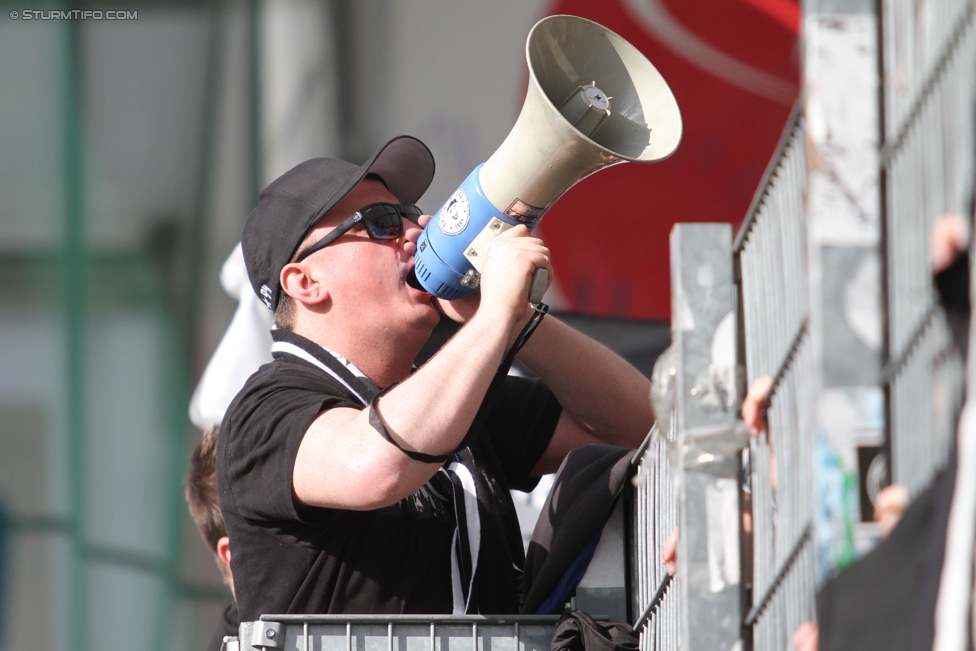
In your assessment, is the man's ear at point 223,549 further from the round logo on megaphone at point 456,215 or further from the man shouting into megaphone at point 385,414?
the round logo on megaphone at point 456,215

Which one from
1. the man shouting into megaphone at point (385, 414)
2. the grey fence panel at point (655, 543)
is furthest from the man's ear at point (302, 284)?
the grey fence panel at point (655, 543)

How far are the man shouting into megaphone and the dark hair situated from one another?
71cm

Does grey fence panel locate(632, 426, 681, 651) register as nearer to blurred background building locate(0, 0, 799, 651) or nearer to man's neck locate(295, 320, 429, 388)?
man's neck locate(295, 320, 429, 388)

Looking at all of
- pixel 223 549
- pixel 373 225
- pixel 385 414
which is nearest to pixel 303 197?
pixel 373 225

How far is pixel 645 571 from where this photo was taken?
212cm

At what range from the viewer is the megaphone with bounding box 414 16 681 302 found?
2467 millimetres

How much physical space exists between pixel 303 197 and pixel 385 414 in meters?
0.89

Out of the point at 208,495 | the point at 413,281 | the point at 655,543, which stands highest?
the point at 413,281

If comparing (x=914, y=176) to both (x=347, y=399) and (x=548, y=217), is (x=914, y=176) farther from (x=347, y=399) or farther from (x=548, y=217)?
(x=548, y=217)

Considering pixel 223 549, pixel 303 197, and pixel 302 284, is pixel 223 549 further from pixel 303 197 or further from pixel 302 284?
pixel 303 197

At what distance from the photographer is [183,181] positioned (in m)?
5.23

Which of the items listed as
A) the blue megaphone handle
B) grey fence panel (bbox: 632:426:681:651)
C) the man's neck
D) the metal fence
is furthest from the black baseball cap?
the metal fence

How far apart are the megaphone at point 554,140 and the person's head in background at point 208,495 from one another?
45.7 inches

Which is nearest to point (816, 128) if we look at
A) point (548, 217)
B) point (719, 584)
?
point (719, 584)
